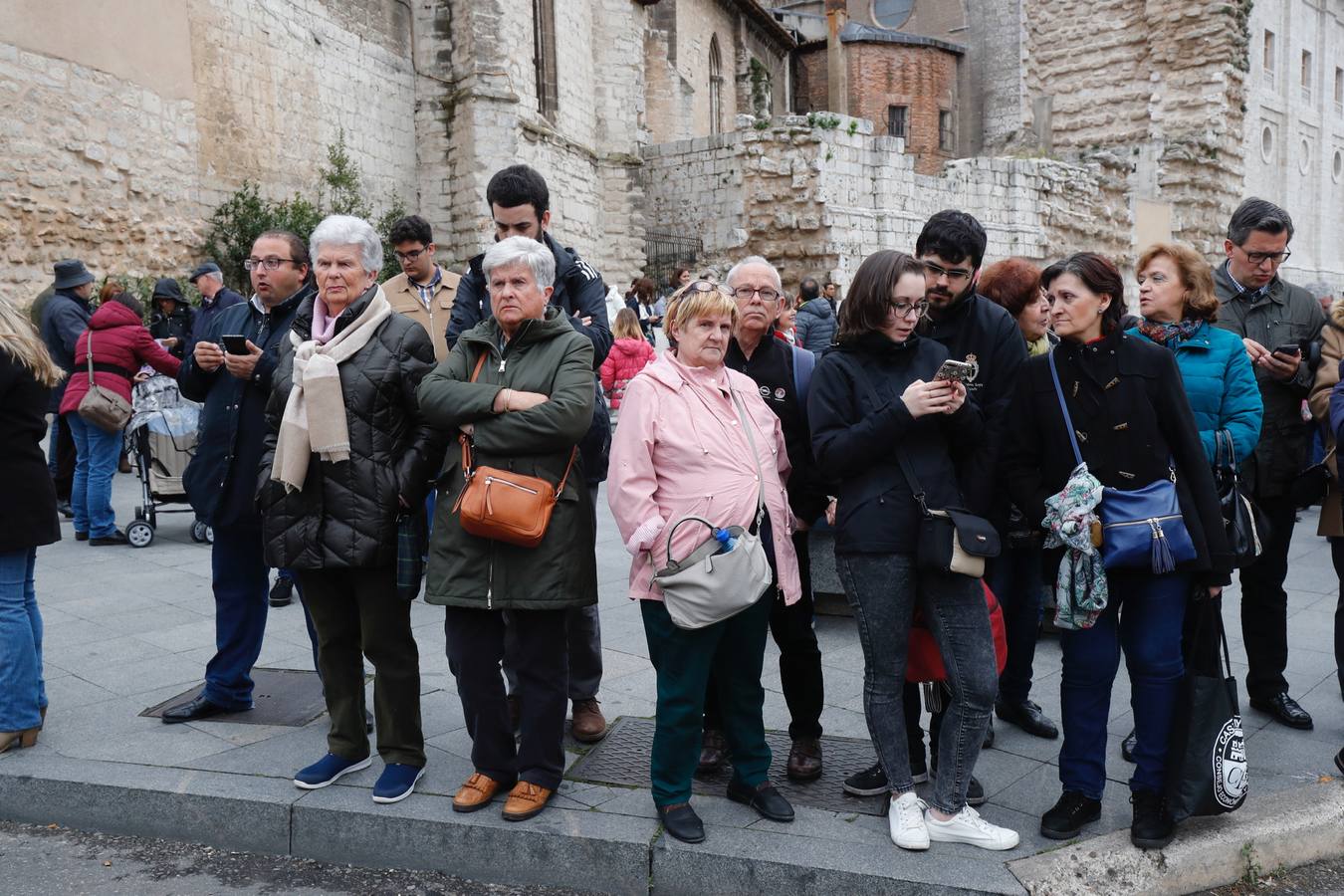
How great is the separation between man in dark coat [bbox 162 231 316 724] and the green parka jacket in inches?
45.0

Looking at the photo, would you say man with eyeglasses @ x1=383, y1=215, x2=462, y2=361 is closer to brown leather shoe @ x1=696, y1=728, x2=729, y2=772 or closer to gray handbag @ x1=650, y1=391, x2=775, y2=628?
brown leather shoe @ x1=696, y1=728, x2=729, y2=772

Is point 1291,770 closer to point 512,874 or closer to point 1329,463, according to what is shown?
point 1329,463

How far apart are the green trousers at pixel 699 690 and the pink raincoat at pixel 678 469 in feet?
0.47

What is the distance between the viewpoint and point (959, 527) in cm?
322

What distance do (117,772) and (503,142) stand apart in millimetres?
16297

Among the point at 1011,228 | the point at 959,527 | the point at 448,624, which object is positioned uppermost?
the point at 1011,228

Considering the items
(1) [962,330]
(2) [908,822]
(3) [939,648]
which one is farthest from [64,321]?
(2) [908,822]

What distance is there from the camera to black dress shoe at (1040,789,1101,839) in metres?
3.39

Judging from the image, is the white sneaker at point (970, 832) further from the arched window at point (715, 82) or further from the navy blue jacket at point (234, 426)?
the arched window at point (715, 82)

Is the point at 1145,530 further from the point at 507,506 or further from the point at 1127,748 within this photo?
the point at 507,506

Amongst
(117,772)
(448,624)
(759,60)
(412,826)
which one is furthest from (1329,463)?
(759,60)

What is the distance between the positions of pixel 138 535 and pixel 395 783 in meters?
5.76

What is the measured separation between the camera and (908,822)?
336cm

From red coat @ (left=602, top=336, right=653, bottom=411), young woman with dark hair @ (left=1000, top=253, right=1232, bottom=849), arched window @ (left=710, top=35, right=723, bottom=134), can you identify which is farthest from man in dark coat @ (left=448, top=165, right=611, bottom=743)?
arched window @ (left=710, top=35, right=723, bottom=134)
